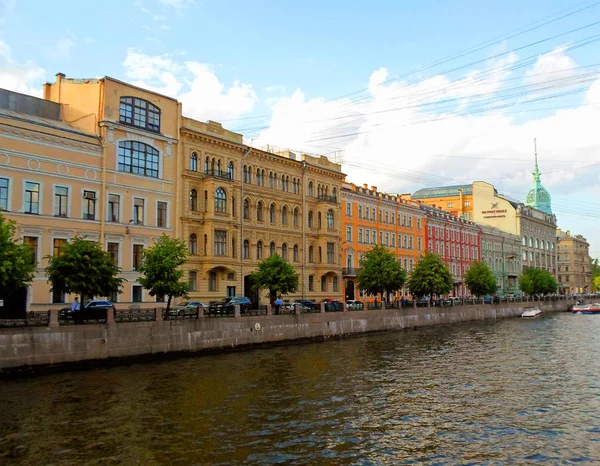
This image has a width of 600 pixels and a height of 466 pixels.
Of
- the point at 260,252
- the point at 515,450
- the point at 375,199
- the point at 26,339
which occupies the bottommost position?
the point at 515,450

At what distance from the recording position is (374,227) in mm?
65000

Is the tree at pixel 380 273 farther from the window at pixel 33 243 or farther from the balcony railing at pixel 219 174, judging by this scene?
the window at pixel 33 243

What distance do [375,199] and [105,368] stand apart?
43.9 metres

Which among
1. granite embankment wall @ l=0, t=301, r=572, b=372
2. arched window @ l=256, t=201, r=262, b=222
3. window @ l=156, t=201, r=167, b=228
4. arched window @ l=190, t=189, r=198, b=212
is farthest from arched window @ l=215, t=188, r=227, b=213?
granite embankment wall @ l=0, t=301, r=572, b=372

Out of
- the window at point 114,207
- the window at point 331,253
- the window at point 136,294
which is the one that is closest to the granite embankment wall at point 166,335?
the window at point 136,294

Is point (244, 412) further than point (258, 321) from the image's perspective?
No

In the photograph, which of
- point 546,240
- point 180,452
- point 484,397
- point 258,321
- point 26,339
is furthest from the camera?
point 546,240

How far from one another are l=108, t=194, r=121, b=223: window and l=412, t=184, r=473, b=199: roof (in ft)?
242

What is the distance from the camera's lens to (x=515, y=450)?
13.8 metres

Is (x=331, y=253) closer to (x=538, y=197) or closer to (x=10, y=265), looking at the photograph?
(x=10, y=265)

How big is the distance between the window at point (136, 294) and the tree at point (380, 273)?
21278mm

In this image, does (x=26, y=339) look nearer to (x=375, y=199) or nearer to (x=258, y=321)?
(x=258, y=321)

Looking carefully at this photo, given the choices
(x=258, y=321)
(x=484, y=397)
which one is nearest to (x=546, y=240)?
(x=258, y=321)

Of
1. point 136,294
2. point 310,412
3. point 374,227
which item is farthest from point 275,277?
point 374,227
